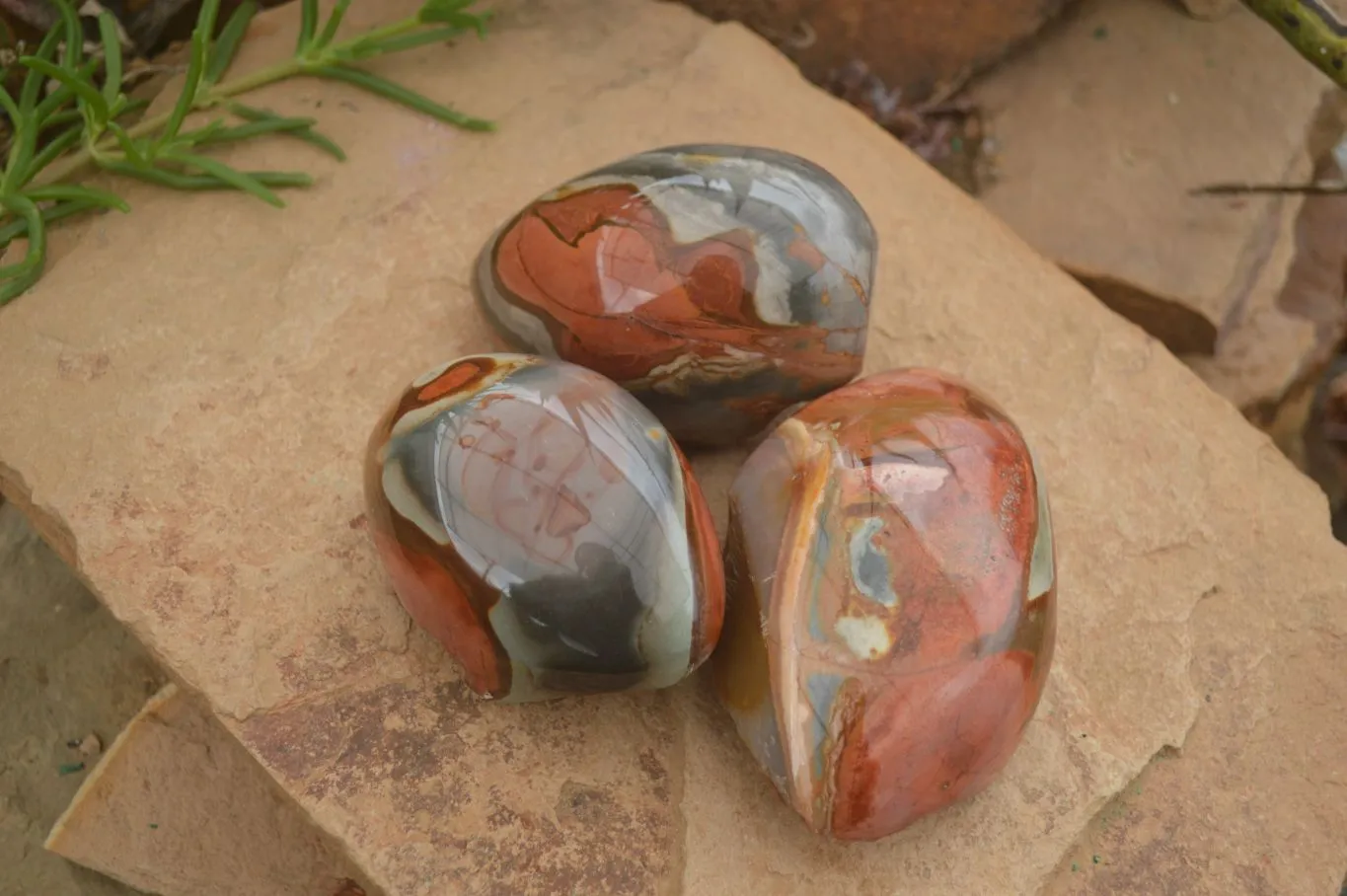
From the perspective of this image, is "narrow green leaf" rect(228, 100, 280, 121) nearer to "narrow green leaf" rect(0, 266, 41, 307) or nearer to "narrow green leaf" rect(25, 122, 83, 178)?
"narrow green leaf" rect(25, 122, 83, 178)

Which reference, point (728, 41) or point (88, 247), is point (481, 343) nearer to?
point (88, 247)

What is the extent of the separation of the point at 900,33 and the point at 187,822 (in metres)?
1.70

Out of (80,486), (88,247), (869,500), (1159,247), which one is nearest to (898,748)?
(869,500)

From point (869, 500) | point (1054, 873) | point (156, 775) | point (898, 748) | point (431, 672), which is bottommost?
point (156, 775)

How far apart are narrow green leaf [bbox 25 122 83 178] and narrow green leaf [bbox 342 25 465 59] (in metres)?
0.34

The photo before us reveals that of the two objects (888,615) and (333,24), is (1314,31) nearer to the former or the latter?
(888,615)

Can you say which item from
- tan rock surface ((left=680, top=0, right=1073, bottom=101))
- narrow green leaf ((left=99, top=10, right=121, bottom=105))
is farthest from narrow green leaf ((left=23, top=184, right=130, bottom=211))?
tan rock surface ((left=680, top=0, right=1073, bottom=101))

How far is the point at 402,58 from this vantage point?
5.71 ft

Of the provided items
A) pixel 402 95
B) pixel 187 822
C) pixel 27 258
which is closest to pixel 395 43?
pixel 402 95

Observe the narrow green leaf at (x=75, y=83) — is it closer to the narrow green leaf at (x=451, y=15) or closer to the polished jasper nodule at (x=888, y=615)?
the narrow green leaf at (x=451, y=15)

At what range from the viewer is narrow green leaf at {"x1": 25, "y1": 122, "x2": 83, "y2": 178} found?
5.00 ft

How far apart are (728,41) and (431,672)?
1067 millimetres

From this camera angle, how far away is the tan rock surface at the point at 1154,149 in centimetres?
207

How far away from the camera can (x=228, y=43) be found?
1668 mm
